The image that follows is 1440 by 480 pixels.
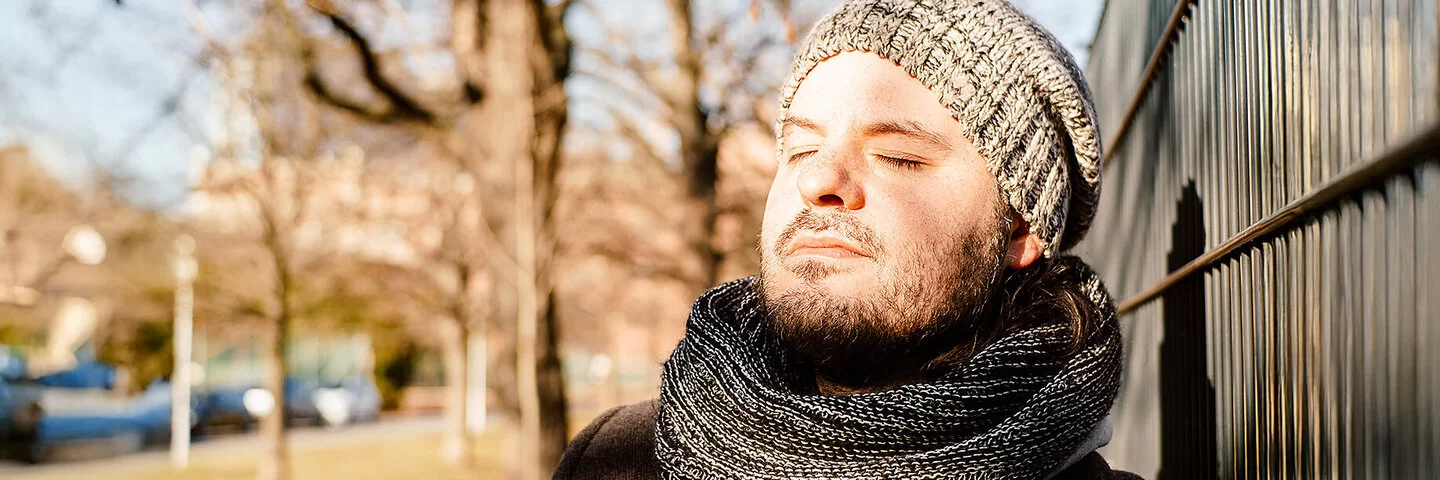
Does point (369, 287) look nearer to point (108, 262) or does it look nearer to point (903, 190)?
point (108, 262)

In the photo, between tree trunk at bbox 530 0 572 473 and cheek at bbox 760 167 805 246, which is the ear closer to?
cheek at bbox 760 167 805 246

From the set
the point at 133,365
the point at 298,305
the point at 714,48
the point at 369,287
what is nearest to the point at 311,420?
the point at 133,365

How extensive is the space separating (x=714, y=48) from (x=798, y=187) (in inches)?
431

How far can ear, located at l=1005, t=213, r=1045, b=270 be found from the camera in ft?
6.07

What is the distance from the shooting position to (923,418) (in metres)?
1.58

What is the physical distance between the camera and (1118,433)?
12.2 feet

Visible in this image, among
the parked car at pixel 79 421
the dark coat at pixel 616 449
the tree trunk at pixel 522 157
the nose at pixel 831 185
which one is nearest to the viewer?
the nose at pixel 831 185

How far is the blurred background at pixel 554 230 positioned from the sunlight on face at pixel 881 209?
37cm

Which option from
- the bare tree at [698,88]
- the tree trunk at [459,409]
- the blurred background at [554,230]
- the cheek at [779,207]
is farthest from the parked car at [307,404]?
the cheek at [779,207]

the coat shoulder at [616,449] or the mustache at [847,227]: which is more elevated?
the mustache at [847,227]

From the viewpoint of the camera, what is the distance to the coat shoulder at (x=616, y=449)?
6.67 ft

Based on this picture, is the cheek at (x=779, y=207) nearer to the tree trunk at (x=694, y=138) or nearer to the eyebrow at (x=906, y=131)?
the eyebrow at (x=906, y=131)

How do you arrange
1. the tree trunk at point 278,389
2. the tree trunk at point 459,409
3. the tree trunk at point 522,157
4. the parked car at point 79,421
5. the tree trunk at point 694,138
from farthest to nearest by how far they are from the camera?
the parked car at point 79,421 → the tree trunk at point 459,409 → the tree trunk at point 278,389 → the tree trunk at point 694,138 → the tree trunk at point 522,157

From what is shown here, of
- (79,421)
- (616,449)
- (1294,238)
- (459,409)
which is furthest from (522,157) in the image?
(79,421)
